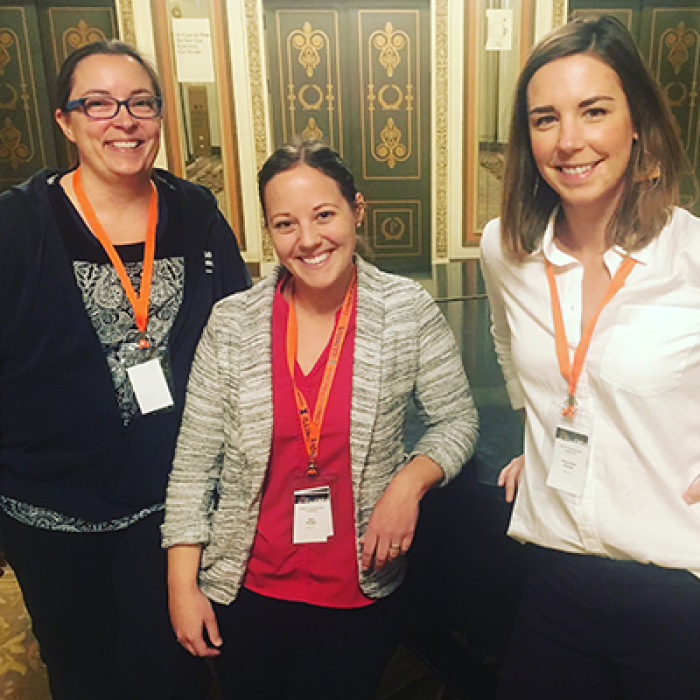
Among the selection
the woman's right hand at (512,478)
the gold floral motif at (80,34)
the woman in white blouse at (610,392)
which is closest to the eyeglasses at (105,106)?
the woman in white blouse at (610,392)

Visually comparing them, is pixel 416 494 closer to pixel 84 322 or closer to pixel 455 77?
pixel 84 322

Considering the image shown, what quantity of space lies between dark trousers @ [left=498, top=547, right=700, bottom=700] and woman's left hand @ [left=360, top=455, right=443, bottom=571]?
237mm

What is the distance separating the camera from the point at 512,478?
4.25 ft

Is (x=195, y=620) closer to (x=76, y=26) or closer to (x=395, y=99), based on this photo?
(x=395, y=99)

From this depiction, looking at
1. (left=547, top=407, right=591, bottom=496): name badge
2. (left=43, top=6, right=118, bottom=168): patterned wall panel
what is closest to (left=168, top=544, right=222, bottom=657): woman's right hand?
(left=547, top=407, right=591, bottom=496): name badge

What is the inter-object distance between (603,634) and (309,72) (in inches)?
233

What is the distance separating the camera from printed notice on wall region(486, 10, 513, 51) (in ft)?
19.7

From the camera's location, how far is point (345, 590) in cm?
127

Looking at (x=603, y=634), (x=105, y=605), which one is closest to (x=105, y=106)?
(x=105, y=605)

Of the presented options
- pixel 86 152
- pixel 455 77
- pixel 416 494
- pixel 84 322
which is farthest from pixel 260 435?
pixel 455 77

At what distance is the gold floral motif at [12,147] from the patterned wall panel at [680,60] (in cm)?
598

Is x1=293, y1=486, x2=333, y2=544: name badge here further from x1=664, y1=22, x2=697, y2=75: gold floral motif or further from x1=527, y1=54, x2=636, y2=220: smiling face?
x1=664, y1=22, x2=697, y2=75: gold floral motif

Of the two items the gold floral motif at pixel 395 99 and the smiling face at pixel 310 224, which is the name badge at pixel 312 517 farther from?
the gold floral motif at pixel 395 99

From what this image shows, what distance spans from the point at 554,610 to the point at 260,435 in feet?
1.96
